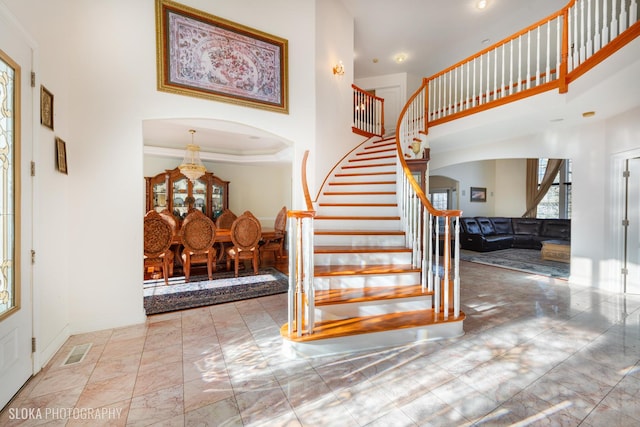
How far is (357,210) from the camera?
3.96m

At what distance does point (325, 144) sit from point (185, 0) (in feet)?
8.33

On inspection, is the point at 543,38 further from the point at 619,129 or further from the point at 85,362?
the point at 85,362

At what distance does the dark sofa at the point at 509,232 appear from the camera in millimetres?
7363

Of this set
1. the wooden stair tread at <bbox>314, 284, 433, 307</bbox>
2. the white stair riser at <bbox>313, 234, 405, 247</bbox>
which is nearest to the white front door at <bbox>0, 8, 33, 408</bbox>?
the wooden stair tread at <bbox>314, 284, 433, 307</bbox>

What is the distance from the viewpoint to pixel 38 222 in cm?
204

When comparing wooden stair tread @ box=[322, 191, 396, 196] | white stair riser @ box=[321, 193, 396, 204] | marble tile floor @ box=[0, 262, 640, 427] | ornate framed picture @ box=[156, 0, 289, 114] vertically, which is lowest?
marble tile floor @ box=[0, 262, 640, 427]

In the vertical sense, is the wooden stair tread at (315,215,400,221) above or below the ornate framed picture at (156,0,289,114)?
below

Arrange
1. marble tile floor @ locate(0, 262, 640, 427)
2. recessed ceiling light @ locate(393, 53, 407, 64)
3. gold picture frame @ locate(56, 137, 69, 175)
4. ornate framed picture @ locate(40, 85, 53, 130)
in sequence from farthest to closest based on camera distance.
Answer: recessed ceiling light @ locate(393, 53, 407, 64) < gold picture frame @ locate(56, 137, 69, 175) < ornate framed picture @ locate(40, 85, 53, 130) < marble tile floor @ locate(0, 262, 640, 427)

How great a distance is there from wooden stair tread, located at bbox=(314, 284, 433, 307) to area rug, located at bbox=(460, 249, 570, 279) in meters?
3.76

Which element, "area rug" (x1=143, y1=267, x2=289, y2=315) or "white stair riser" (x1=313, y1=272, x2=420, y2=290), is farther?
"area rug" (x1=143, y1=267, x2=289, y2=315)

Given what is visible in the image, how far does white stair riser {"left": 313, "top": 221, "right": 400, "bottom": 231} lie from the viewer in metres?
3.60

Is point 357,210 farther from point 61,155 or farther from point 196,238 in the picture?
point 61,155

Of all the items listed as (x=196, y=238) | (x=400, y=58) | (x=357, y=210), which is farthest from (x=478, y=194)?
(x=196, y=238)

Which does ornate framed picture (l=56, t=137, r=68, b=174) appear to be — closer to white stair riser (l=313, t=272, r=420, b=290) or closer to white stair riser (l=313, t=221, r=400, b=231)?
white stair riser (l=313, t=272, r=420, b=290)
